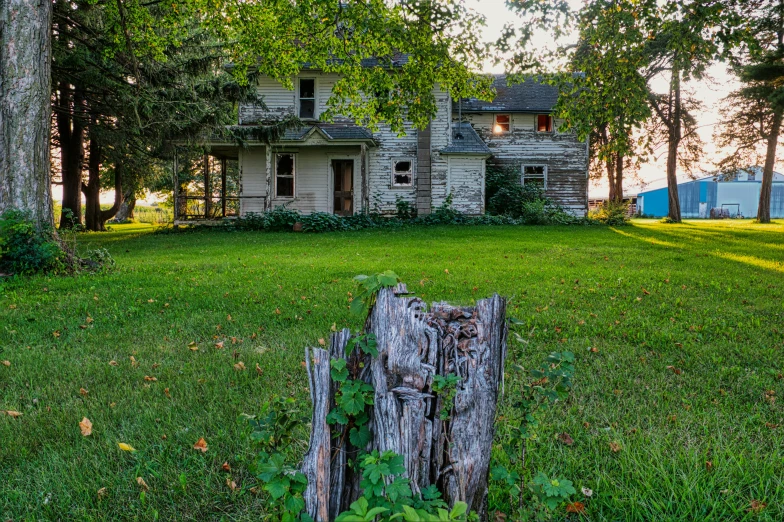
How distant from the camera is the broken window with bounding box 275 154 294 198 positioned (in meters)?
22.7

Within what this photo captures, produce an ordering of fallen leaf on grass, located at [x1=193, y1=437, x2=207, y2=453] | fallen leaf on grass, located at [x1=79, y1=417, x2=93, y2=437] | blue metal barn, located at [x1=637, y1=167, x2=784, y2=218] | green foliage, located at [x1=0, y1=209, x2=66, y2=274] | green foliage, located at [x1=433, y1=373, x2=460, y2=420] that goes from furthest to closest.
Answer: blue metal barn, located at [x1=637, y1=167, x2=784, y2=218]
green foliage, located at [x1=0, y1=209, x2=66, y2=274]
fallen leaf on grass, located at [x1=79, y1=417, x2=93, y2=437]
fallen leaf on grass, located at [x1=193, y1=437, x2=207, y2=453]
green foliage, located at [x1=433, y1=373, x2=460, y2=420]

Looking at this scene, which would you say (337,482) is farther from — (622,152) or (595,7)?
(595,7)

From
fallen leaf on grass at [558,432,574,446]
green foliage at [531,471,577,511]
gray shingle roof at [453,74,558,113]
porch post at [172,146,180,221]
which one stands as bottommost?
fallen leaf on grass at [558,432,574,446]

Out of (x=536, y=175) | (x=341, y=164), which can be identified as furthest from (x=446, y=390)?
(x=536, y=175)

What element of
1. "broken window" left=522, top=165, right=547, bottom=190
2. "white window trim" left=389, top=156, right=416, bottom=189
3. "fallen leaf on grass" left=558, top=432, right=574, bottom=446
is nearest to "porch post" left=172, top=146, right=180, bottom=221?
"white window trim" left=389, top=156, right=416, bottom=189

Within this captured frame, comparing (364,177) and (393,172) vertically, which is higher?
(393,172)

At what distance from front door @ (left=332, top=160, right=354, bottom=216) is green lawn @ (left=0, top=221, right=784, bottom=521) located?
14.5m

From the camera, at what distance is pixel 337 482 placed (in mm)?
1864

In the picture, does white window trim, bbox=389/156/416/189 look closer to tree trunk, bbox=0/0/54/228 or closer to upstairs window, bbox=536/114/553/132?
upstairs window, bbox=536/114/553/132

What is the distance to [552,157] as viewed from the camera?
83.9 ft

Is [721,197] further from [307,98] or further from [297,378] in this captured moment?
[297,378]

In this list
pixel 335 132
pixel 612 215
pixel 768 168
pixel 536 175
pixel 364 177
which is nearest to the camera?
pixel 364 177

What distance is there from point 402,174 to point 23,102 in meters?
16.3

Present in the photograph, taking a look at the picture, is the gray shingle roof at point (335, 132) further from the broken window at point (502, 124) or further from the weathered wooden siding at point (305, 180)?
the broken window at point (502, 124)
